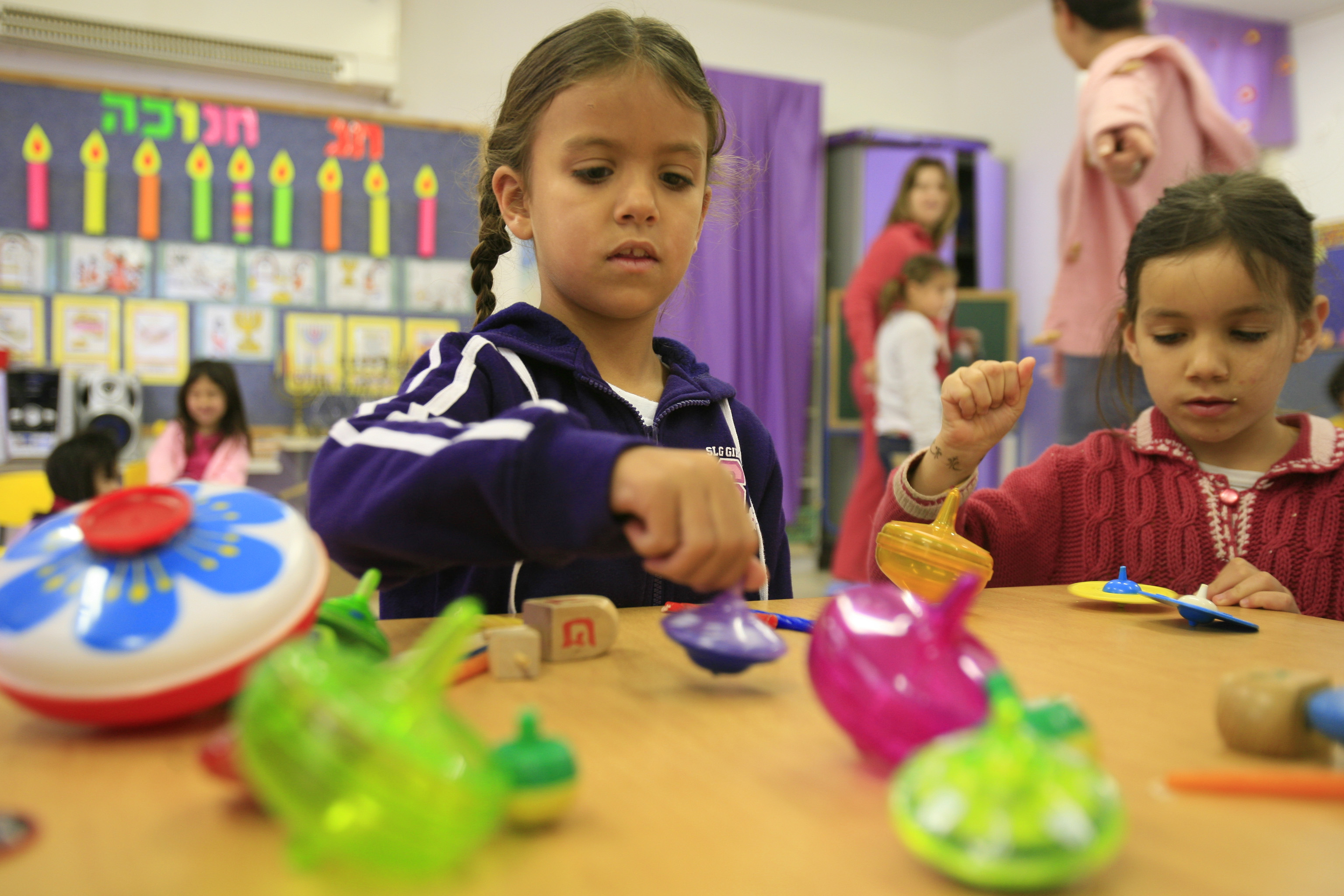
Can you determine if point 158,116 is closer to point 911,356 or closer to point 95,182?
point 95,182

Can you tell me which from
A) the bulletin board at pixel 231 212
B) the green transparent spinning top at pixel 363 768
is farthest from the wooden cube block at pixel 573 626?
the bulletin board at pixel 231 212

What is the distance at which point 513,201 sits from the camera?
1.06 metres

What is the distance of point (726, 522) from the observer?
0.46 meters

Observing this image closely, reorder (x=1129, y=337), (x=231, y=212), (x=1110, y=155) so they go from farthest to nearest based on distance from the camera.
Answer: (x=231, y=212)
(x=1110, y=155)
(x=1129, y=337)

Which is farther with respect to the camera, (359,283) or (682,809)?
(359,283)

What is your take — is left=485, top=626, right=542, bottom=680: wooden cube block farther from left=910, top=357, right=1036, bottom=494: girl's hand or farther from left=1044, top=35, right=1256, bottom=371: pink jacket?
left=1044, top=35, right=1256, bottom=371: pink jacket

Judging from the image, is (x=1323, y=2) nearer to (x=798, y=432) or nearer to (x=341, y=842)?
(x=798, y=432)

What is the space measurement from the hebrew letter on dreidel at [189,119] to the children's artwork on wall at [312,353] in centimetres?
70

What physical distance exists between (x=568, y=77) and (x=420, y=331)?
2.99m

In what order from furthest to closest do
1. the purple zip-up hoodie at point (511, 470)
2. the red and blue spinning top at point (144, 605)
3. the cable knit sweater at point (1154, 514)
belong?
the cable knit sweater at point (1154, 514), the purple zip-up hoodie at point (511, 470), the red and blue spinning top at point (144, 605)

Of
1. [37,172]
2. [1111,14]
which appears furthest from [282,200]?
[1111,14]

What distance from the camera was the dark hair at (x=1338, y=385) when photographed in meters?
2.58

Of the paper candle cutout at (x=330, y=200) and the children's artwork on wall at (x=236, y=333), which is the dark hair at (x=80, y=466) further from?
the paper candle cutout at (x=330, y=200)

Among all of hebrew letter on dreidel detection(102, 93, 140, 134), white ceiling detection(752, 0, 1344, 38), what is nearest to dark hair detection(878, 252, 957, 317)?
white ceiling detection(752, 0, 1344, 38)
